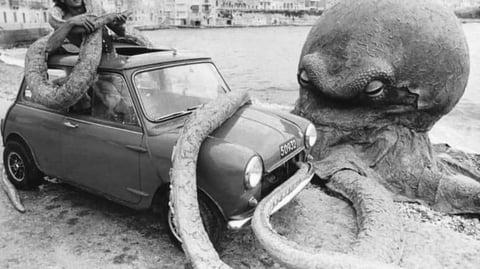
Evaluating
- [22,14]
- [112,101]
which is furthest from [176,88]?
[22,14]

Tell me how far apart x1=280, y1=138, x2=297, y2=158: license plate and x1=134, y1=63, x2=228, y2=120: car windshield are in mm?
1043

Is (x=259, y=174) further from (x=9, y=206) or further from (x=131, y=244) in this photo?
(x=9, y=206)

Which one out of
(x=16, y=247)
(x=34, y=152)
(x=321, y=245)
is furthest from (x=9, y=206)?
(x=321, y=245)

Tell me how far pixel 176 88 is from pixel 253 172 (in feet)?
4.74

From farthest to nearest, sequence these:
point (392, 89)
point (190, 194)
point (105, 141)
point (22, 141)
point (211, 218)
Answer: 1. point (392, 89)
2. point (22, 141)
3. point (105, 141)
4. point (211, 218)
5. point (190, 194)

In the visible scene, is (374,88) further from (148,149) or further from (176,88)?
(148,149)

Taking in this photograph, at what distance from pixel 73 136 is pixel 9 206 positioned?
1.39m

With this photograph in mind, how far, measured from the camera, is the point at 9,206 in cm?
492

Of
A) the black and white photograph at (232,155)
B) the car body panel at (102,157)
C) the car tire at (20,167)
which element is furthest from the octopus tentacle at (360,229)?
the car tire at (20,167)

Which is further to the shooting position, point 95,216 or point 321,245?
point 95,216

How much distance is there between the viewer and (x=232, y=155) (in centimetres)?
346

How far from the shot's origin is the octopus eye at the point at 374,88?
19.1ft

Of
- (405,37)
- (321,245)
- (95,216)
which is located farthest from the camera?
(405,37)

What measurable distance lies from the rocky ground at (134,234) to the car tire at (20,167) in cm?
16
